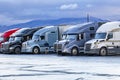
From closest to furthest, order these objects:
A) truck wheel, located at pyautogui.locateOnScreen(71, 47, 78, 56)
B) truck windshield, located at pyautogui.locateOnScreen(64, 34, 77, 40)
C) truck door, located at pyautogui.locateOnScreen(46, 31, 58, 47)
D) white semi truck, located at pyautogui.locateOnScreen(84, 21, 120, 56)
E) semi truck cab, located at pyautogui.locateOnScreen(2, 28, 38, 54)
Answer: white semi truck, located at pyautogui.locateOnScreen(84, 21, 120, 56) → truck wheel, located at pyautogui.locateOnScreen(71, 47, 78, 56) → truck windshield, located at pyautogui.locateOnScreen(64, 34, 77, 40) → truck door, located at pyautogui.locateOnScreen(46, 31, 58, 47) → semi truck cab, located at pyautogui.locateOnScreen(2, 28, 38, 54)

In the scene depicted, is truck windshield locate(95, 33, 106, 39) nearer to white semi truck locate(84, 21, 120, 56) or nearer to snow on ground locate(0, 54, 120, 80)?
white semi truck locate(84, 21, 120, 56)

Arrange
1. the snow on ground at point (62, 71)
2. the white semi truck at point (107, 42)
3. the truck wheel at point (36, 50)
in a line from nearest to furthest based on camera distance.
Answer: the snow on ground at point (62, 71)
the white semi truck at point (107, 42)
the truck wheel at point (36, 50)

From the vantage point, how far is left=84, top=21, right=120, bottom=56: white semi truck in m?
32.6

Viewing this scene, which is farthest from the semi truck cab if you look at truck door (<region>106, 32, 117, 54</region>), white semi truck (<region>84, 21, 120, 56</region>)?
truck door (<region>106, 32, 117, 54</region>)

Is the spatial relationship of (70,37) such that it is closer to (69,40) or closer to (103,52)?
(69,40)

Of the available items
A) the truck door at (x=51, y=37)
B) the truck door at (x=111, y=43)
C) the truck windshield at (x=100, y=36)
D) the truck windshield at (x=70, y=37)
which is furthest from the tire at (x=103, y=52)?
the truck door at (x=51, y=37)

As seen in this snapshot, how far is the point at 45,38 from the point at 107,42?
801 cm

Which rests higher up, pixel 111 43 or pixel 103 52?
pixel 111 43

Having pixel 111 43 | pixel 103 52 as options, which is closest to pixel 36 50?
pixel 103 52

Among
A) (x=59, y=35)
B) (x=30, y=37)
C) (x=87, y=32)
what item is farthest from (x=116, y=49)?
(x=30, y=37)

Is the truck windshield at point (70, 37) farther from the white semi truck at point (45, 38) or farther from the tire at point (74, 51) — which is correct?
the white semi truck at point (45, 38)

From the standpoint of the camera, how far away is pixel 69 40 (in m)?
35.2

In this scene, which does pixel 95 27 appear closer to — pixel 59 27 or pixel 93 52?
pixel 93 52

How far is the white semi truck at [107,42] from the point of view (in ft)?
107
